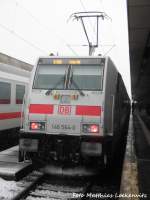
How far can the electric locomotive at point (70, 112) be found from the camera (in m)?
8.40

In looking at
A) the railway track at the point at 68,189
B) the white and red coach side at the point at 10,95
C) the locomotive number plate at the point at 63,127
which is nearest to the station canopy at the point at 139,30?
the white and red coach side at the point at 10,95

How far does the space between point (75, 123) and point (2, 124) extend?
521 centimetres

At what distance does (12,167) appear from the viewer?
8781 millimetres

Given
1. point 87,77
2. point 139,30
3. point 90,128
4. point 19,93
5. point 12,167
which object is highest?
point 139,30

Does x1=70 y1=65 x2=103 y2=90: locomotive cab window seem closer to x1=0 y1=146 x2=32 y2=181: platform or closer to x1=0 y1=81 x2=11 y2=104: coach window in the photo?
x1=0 y1=146 x2=32 y2=181: platform

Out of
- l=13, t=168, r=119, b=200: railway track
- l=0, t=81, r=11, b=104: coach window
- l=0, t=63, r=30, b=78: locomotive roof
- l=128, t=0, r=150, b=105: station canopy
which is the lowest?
l=13, t=168, r=119, b=200: railway track

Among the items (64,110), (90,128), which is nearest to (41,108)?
(64,110)

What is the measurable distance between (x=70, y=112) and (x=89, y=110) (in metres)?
0.40

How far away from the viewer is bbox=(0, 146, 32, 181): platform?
26.8 feet

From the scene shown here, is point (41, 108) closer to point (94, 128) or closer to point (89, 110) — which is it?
point (89, 110)

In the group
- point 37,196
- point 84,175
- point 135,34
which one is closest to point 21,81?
point 135,34

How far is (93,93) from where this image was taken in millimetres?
8828

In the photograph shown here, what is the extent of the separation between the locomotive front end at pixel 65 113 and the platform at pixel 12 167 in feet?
0.84

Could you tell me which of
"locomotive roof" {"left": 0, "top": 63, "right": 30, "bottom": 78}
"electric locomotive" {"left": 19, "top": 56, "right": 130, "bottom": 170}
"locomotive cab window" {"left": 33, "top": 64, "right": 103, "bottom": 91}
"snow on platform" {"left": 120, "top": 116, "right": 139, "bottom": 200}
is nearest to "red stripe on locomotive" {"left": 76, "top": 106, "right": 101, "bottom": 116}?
"electric locomotive" {"left": 19, "top": 56, "right": 130, "bottom": 170}
